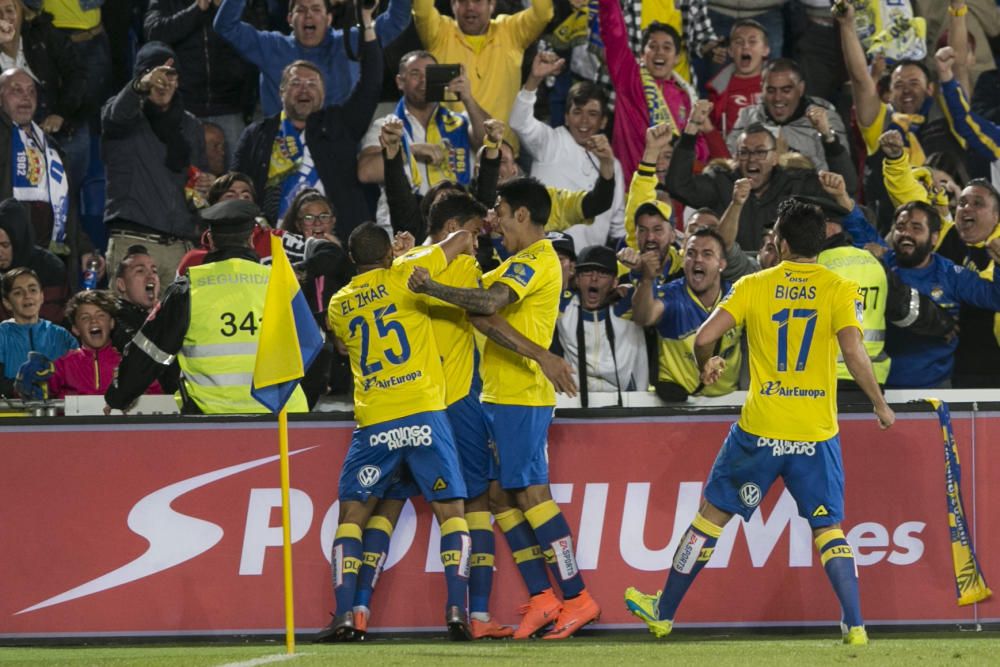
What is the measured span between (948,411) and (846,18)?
14.3 feet

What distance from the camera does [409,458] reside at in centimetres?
859

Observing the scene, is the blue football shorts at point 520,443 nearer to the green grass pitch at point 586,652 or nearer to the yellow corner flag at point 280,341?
the green grass pitch at point 586,652

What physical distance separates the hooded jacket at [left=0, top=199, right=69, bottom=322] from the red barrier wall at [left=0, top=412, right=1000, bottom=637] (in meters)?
2.39

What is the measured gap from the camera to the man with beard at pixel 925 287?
33.9 ft

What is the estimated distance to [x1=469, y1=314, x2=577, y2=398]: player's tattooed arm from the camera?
8.40 meters

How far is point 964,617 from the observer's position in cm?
887

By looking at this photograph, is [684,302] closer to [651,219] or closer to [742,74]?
[651,219]

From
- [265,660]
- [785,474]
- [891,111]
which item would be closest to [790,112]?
[891,111]

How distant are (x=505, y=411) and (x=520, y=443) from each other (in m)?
0.20

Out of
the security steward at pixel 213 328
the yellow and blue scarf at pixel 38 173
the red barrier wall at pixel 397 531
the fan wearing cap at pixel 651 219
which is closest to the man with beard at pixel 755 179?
the fan wearing cap at pixel 651 219

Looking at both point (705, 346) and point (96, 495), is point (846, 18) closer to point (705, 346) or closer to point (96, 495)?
point (705, 346)

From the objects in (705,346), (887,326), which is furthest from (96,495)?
(887,326)

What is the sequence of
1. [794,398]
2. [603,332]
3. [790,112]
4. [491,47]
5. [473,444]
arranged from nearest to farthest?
[794,398], [473,444], [603,332], [790,112], [491,47]

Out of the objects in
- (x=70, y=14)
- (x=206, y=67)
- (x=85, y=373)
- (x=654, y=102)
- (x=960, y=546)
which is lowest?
(x=960, y=546)
